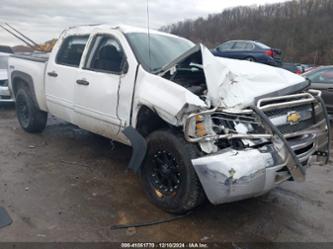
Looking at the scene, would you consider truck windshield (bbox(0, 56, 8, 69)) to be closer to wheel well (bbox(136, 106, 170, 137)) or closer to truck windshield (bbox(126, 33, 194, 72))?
truck windshield (bbox(126, 33, 194, 72))

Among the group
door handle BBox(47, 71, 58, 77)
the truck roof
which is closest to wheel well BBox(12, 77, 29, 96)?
door handle BBox(47, 71, 58, 77)

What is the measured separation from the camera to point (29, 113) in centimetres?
589

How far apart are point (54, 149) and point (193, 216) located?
297 centimetres

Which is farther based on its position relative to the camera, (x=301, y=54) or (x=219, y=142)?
(x=301, y=54)

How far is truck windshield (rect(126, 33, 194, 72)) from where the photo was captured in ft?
12.4

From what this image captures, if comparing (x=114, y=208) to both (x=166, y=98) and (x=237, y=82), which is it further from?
(x=237, y=82)

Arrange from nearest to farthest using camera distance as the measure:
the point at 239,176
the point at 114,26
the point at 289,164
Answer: the point at 239,176
the point at 289,164
the point at 114,26

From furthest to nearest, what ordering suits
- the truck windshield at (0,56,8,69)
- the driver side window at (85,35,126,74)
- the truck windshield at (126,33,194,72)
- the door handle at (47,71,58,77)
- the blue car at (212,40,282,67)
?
the blue car at (212,40,282,67)
the truck windshield at (0,56,8,69)
the door handle at (47,71,58,77)
the driver side window at (85,35,126,74)
the truck windshield at (126,33,194,72)

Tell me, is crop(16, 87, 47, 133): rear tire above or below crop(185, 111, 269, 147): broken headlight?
below

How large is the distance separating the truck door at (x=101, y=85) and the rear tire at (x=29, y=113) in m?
1.63

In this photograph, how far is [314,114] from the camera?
343 centimetres

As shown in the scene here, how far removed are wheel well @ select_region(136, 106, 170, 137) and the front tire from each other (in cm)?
25

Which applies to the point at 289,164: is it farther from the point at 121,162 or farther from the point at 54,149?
the point at 54,149

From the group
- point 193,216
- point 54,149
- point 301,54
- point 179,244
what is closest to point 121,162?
point 54,149
